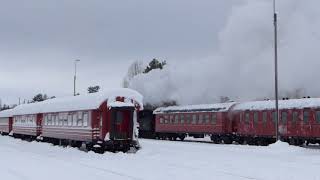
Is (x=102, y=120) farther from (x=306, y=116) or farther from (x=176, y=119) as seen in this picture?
(x=176, y=119)

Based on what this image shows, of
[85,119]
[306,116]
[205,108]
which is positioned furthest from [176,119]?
[85,119]

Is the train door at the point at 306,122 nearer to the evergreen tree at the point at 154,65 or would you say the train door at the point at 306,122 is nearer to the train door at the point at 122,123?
the train door at the point at 122,123

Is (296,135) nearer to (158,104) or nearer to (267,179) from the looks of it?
(267,179)

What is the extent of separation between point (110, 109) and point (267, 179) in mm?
13490

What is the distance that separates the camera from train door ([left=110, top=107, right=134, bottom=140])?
1066 inches

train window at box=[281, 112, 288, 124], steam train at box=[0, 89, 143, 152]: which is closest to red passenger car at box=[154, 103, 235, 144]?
train window at box=[281, 112, 288, 124]

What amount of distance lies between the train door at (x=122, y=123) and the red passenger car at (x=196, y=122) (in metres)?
16.0

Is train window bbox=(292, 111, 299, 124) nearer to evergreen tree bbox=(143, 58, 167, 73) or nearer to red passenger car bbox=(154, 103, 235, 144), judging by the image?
red passenger car bbox=(154, 103, 235, 144)

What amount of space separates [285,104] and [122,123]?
44.0ft

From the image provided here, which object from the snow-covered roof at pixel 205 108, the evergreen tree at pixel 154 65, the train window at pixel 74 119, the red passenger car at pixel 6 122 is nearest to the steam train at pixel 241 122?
the snow-covered roof at pixel 205 108

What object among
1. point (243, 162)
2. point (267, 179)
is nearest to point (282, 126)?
point (243, 162)

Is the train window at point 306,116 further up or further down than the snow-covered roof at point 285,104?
further down

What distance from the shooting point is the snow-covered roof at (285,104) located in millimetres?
33906

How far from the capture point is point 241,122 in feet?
133
